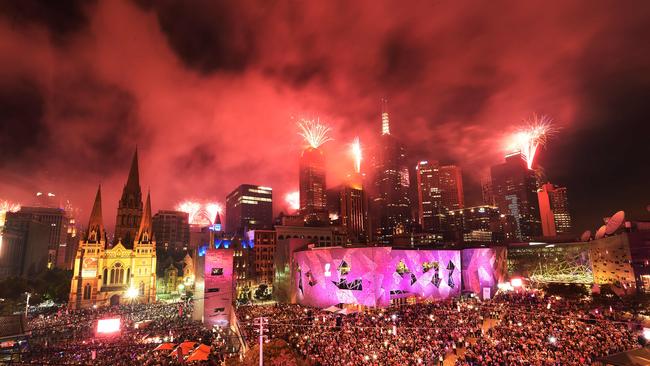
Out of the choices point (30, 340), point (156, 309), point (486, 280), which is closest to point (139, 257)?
point (156, 309)

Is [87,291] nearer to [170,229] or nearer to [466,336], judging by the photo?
[466,336]

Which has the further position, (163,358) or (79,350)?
(79,350)

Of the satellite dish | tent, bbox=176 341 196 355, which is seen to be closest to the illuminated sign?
tent, bbox=176 341 196 355

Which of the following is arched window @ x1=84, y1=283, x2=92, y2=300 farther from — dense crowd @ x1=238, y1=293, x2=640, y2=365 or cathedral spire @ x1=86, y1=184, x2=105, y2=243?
dense crowd @ x1=238, y1=293, x2=640, y2=365

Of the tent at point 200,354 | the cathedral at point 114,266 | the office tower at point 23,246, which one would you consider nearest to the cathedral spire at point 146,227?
the cathedral at point 114,266

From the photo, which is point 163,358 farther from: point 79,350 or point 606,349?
point 606,349

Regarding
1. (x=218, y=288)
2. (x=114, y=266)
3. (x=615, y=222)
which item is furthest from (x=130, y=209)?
(x=615, y=222)
